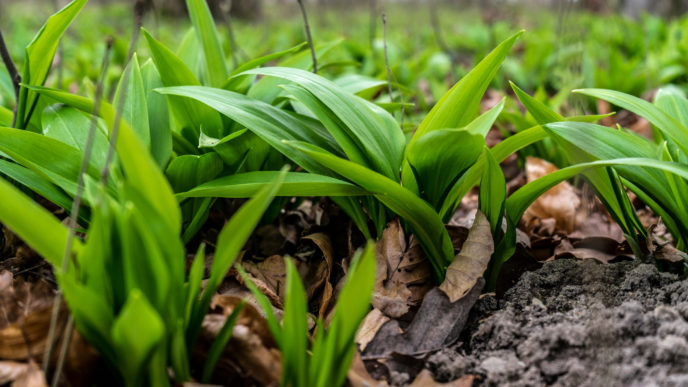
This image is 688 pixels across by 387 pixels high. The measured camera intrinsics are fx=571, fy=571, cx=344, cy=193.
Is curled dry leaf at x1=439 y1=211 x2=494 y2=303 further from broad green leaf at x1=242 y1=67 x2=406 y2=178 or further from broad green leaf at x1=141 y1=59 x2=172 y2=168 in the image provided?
broad green leaf at x1=141 y1=59 x2=172 y2=168

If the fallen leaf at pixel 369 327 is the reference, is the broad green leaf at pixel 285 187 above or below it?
above

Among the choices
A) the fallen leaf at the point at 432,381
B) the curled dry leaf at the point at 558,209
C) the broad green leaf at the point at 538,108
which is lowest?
the fallen leaf at the point at 432,381

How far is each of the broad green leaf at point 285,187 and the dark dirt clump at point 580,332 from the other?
454mm

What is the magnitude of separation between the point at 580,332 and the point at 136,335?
0.86 meters

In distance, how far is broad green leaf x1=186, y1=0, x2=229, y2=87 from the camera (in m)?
1.76

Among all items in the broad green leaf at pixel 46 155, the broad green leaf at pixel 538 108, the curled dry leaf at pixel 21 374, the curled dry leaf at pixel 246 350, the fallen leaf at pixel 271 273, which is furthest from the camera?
the fallen leaf at pixel 271 273

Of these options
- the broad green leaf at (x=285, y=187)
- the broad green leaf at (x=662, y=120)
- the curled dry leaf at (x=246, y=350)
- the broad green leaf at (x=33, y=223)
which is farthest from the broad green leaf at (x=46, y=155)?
the broad green leaf at (x=662, y=120)

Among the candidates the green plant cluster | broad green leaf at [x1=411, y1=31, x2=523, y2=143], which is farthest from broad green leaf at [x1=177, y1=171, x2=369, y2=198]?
broad green leaf at [x1=411, y1=31, x2=523, y2=143]

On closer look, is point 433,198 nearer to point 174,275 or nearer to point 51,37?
point 174,275

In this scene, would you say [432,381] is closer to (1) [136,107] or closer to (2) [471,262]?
(2) [471,262]

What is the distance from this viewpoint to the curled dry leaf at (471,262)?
1.37 metres

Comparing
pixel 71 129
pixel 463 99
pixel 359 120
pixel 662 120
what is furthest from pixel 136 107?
pixel 662 120

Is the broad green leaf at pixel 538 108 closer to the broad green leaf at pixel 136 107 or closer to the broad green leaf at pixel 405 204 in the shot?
the broad green leaf at pixel 405 204

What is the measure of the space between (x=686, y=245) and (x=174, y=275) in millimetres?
1305
